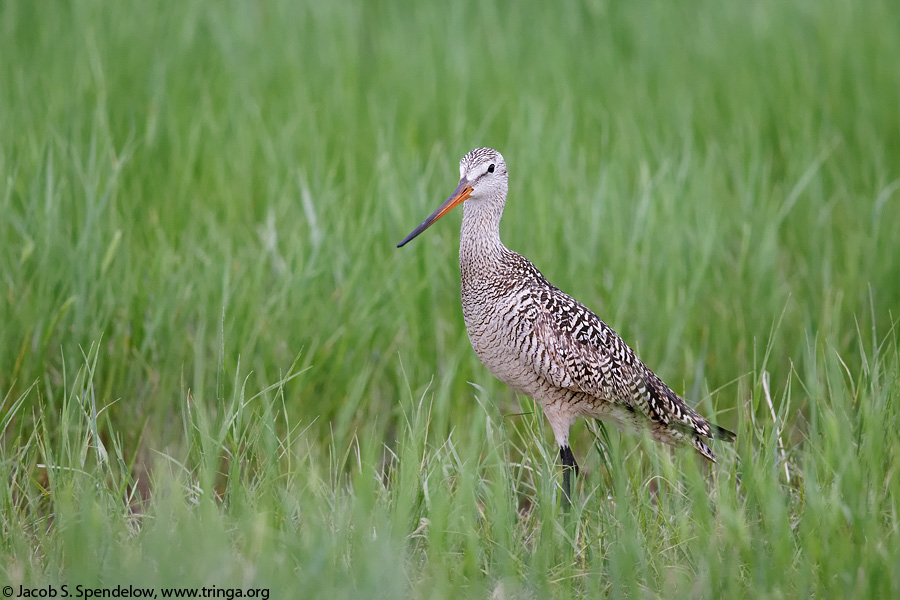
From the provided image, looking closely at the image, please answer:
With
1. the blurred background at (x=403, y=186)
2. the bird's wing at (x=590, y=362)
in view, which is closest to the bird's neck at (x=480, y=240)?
the bird's wing at (x=590, y=362)

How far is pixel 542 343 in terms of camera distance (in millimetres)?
3994

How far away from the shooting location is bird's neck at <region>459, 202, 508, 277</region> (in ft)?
13.6

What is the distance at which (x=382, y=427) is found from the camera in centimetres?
480

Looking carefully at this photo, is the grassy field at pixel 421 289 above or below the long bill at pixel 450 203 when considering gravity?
below

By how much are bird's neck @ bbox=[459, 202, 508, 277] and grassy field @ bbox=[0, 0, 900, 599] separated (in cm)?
55

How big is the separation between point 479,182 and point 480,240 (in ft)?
0.76

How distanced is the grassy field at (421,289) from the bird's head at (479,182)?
68 centimetres

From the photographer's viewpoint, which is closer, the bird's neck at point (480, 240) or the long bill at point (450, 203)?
the long bill at point (450, 203)

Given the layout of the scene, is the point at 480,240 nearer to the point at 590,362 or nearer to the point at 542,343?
the point at 542,343

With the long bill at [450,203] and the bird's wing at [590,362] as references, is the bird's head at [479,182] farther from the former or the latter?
the bird's wing at [590,362]

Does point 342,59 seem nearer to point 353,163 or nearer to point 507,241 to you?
point 353,163

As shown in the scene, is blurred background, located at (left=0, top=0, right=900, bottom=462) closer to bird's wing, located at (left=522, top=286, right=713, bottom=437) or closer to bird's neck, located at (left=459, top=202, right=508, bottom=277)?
bird's wing, located at (left=522, top=286, right=713, bottom=437)

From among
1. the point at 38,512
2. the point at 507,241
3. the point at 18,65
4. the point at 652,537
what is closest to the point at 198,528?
the point at 38,512

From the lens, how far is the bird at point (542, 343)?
13.1ft
